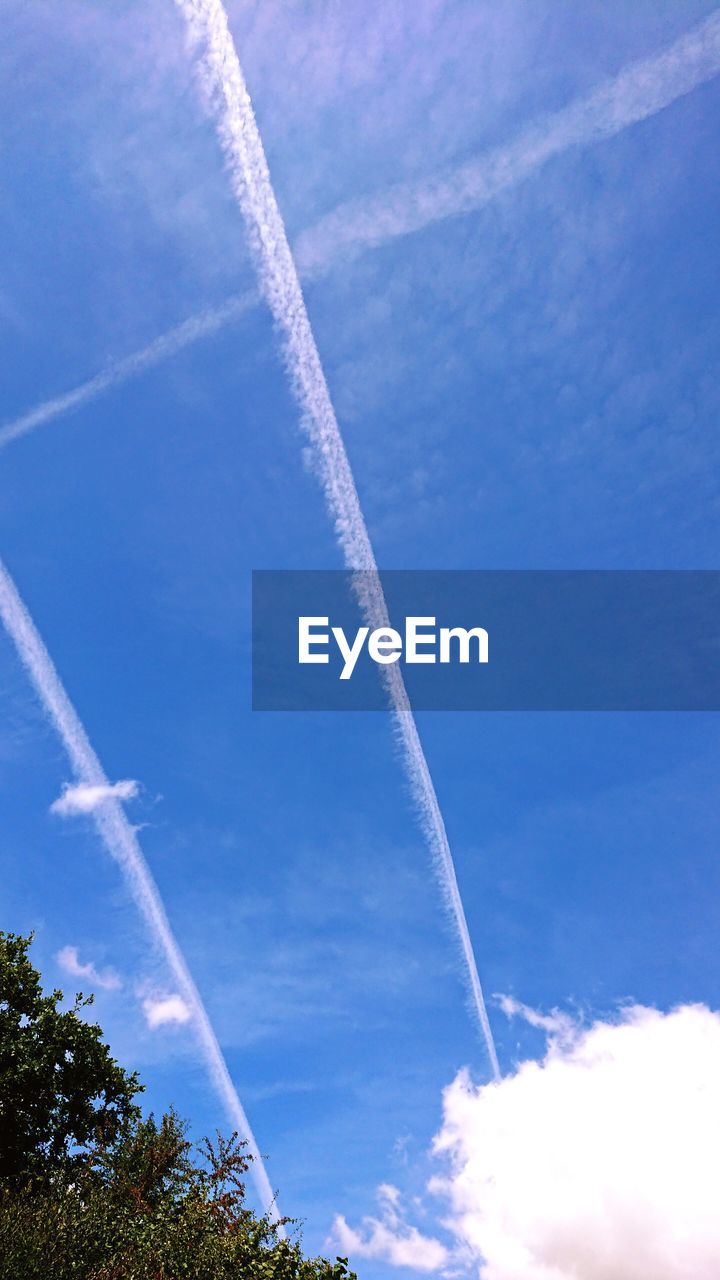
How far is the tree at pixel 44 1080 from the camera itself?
32.2 metres

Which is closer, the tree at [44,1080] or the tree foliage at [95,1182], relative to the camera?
the tree foliage at [95,1182]

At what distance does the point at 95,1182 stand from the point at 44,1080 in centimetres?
523

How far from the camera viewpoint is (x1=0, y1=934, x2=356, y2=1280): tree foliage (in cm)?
2006

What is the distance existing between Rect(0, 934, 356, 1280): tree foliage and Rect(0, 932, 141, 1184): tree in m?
0.05

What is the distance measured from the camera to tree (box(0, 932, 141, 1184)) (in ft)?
106

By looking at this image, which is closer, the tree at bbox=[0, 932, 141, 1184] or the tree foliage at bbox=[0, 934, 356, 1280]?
the tree foliage at bbox=[0, 934, 356, 1280]

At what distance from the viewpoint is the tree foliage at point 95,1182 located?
790 inches

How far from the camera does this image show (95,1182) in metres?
29.6

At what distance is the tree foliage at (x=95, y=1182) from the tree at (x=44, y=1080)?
47mm

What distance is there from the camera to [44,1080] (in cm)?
3294

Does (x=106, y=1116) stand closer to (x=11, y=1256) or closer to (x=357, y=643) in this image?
(x=11, y=1256)

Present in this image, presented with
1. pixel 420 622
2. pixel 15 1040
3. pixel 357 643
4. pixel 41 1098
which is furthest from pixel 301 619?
pixel 41 1098

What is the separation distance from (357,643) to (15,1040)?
22.8m

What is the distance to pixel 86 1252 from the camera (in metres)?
21.2
